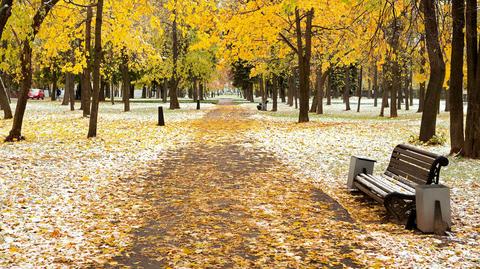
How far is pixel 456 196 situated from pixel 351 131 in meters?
12.3

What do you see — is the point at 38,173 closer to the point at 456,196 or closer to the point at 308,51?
the point at 456,196

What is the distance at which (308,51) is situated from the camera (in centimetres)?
2534

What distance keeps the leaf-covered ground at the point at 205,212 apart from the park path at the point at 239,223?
21 mm

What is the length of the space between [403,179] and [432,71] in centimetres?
808

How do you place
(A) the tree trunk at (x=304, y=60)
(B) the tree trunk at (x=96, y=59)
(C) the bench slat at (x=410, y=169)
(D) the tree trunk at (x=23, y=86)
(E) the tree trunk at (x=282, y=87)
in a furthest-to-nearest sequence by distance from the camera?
1. (E) the tree trunk at (x=282, y=87)
2. (A) the tree trunk at (x=304, y=60)
3. (B) the tree trunk at (x=96, y=59)
4. (D) the tree trunk at (x=23, y=86)
5. (C) the bench slat at (x=410, y=169)

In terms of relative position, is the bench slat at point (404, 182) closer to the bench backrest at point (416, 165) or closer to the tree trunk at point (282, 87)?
the bench backrest at point (416, 165)

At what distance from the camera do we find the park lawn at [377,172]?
17.6 ft

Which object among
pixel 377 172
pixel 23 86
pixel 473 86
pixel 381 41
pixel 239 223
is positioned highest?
pixel 381 41

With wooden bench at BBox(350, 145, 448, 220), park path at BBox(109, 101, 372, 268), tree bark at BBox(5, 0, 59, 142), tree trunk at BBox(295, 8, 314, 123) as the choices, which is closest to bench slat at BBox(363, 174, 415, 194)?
wooden bench at BBox(350, 145, 448, 220)

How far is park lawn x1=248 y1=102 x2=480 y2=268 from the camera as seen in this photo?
17.6 ft

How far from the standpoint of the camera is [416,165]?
7.19 metres

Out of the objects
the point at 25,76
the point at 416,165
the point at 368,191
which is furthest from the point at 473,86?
the point at 25,76

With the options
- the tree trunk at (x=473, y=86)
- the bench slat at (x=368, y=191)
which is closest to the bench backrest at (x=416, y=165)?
the bench slat at (x=368, y=191)

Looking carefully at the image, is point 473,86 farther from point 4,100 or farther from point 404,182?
point 4,100
